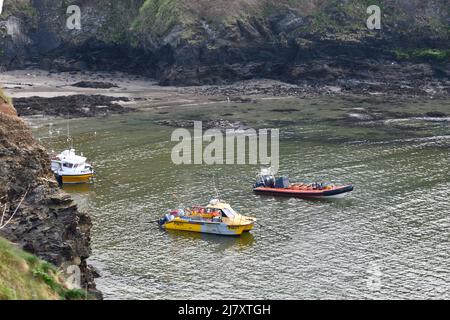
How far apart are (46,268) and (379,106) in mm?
94068

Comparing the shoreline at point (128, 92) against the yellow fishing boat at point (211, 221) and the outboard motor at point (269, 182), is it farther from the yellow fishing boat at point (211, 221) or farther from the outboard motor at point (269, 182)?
the yellow fishing boat at point (211, 221)

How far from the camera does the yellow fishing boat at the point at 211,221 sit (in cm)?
5138

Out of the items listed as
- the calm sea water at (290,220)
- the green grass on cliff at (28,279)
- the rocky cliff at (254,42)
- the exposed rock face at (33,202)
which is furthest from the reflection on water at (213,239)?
the rocky cliff at (254,42)

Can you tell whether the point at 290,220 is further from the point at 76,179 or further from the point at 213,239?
the point at 76,179

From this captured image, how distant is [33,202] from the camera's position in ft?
113

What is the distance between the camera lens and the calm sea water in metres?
41.5

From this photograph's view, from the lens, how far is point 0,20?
5782 inches

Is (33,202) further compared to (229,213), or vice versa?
(229,213)

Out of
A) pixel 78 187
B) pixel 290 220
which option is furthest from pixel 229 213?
pixel 78 187

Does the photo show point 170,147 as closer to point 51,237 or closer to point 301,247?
point 301,247

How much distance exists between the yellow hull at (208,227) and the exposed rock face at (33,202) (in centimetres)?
1583

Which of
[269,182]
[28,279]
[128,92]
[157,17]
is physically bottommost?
[269,182]

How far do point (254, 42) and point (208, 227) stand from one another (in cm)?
8946
